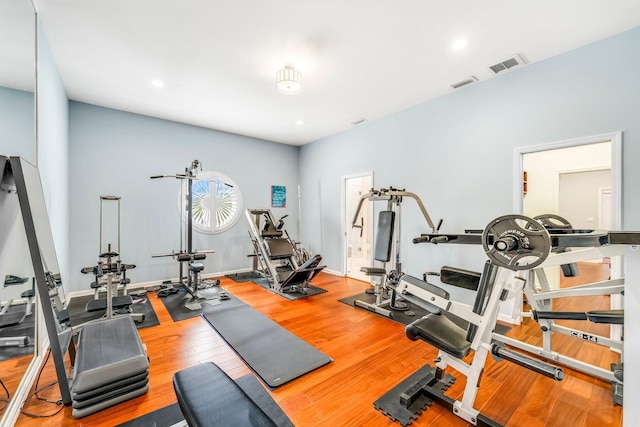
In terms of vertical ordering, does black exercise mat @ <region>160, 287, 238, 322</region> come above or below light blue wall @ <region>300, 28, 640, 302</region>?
below

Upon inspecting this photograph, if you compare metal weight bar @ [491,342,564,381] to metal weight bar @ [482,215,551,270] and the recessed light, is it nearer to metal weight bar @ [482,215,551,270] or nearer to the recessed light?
metal weight bar @ [482,215,551,270]

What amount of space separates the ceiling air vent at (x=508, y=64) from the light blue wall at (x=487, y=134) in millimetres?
138

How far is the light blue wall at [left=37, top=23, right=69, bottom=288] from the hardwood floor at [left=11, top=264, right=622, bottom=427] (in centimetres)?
166

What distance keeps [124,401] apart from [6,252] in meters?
1.24

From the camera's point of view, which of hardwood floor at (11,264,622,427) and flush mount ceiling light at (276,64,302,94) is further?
flush mount ceiling light at (276,64,302,94)

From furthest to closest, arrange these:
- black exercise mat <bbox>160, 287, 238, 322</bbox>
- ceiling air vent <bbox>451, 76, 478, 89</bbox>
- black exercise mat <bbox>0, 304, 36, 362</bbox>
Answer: black exercise mat <bbox>160, 287, 238, 322</bbox> < ceiling air vent <bbox>451, 76, 478, 89</bbox> < black exercise mat <bbox>0, 304, 36, 362</bbox>

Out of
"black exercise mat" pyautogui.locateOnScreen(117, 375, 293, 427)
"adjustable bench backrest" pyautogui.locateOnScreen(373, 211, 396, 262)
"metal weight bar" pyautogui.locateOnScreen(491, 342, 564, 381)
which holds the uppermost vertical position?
"adjustable bench backrest" pyautogui.locateOnScreen(373, 211, 396, 262)

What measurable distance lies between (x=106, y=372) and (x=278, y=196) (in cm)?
489

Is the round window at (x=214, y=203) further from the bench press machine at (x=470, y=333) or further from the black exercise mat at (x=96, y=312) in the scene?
the bench press machine at (x=470, y=333)

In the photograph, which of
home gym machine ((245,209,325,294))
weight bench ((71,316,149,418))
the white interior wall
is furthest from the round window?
the white interior wall


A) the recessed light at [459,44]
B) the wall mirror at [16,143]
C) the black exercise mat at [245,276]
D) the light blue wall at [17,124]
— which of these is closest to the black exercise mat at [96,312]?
the wall mirror at [16,143]

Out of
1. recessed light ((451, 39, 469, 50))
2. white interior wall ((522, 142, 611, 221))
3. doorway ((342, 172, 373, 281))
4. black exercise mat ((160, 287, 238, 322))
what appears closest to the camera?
recessed light ((451, 39, 469, 50))

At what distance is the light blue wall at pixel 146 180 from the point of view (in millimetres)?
4230

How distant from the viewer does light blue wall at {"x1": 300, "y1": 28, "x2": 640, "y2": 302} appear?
2551mm
